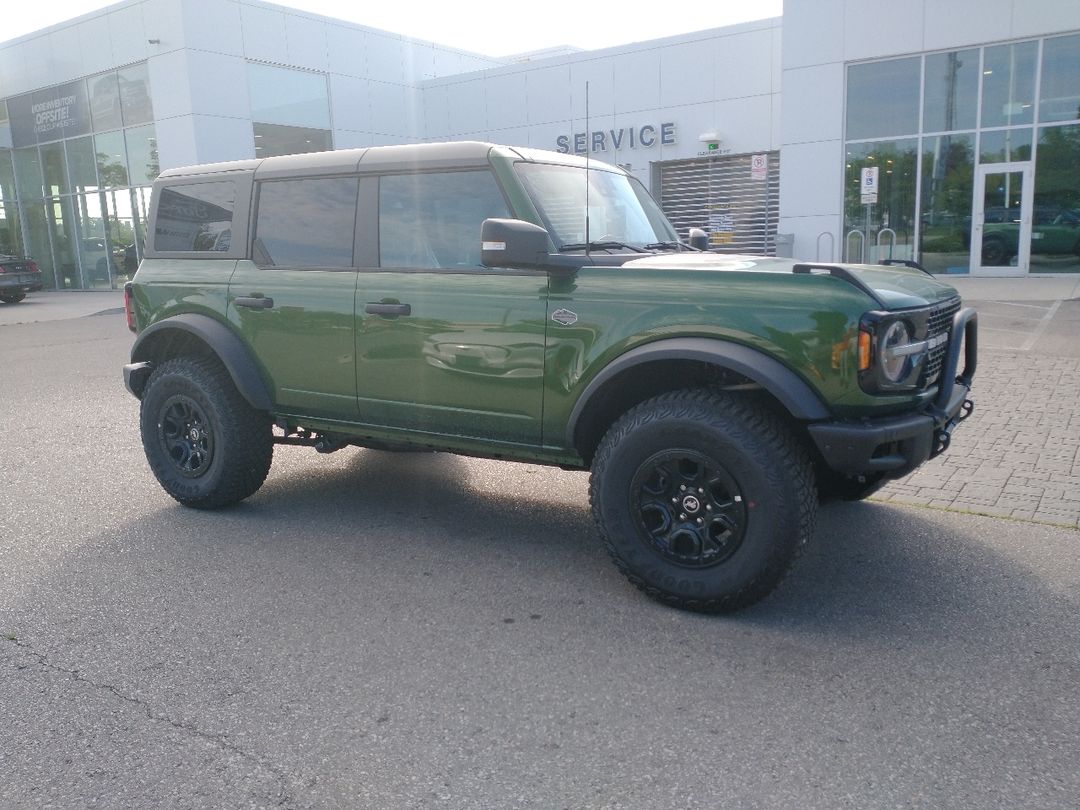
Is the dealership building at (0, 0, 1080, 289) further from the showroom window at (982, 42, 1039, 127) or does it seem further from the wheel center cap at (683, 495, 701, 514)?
the wheel center cap at (683, 495, 701, 514)

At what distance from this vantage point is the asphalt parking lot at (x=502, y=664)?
8.80 ft

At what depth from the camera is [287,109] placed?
84.8ft

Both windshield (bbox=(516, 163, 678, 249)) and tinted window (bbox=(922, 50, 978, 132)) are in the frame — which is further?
tinted window (bbox=(922, 50, 978, 132))

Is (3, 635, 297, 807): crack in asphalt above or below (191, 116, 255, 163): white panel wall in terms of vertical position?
below

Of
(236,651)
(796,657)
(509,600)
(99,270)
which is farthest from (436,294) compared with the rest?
(99,270)

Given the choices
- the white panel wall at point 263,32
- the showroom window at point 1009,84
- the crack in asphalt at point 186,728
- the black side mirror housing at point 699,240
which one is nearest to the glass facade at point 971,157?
the showroom window at point 1009,84

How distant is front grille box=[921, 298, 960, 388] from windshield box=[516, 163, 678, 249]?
148cm

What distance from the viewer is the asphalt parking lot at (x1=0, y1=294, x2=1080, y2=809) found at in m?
2.68

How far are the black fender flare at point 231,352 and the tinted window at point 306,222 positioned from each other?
1.51 ft

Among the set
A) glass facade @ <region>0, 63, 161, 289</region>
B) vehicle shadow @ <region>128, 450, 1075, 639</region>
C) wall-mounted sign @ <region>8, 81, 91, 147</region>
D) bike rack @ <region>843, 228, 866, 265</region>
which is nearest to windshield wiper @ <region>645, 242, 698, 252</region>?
vehicle shadow @ <region>128, 450, 1075, 639</region>

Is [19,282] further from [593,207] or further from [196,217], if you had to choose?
[593,207]

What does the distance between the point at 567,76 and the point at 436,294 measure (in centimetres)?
2309

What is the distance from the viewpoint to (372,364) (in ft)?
15.2

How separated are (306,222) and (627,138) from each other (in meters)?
21.3
